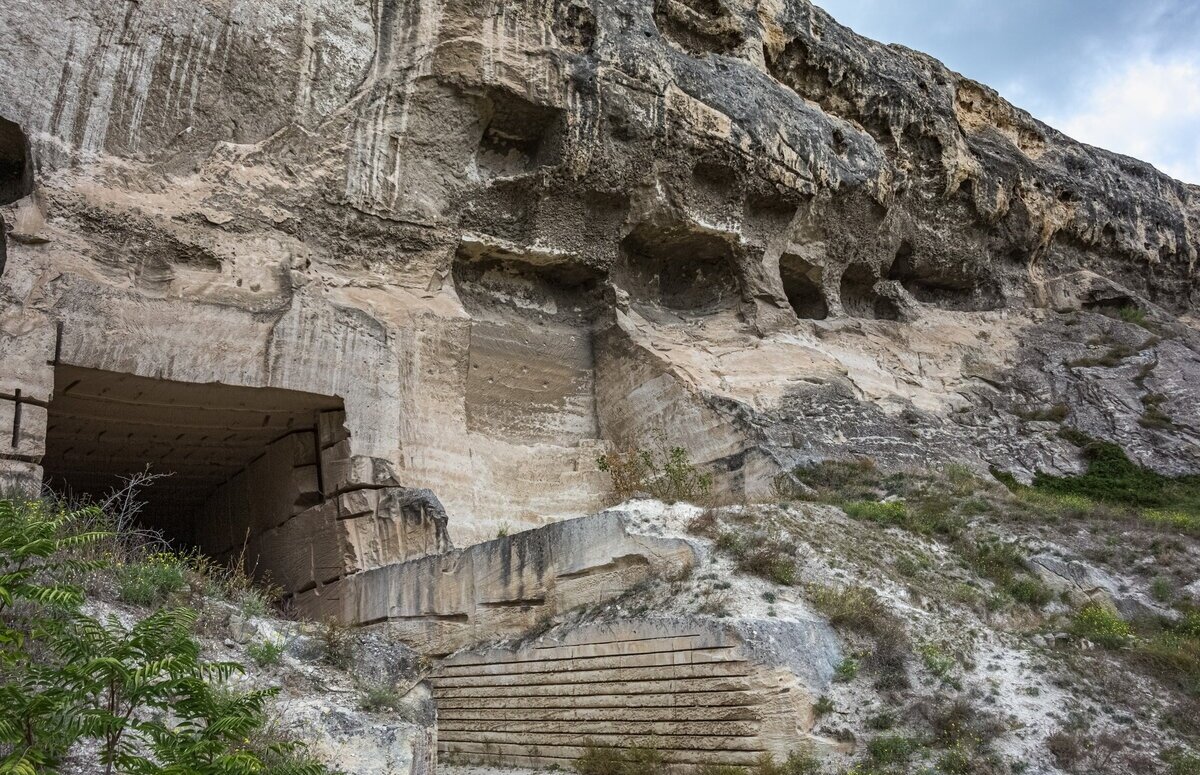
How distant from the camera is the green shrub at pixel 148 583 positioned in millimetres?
6621

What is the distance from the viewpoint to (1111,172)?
77.5ft

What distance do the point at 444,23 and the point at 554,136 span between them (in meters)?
1.96

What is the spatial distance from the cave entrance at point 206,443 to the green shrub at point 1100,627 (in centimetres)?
739

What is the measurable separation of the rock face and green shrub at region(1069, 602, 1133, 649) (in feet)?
13.7

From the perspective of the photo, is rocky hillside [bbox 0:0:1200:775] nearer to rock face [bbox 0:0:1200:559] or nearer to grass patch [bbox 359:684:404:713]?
rock face [bbox 0:0:1200:559]

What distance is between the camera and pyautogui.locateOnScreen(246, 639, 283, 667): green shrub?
21.4 feet

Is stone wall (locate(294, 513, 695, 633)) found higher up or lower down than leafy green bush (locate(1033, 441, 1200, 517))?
lower down

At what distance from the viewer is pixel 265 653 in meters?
6.54

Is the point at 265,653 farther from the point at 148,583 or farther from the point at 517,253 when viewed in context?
the point at 517,253

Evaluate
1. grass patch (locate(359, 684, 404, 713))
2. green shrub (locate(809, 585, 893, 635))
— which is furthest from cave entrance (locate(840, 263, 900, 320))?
grass patch (locate(359, 684, 404, 713))

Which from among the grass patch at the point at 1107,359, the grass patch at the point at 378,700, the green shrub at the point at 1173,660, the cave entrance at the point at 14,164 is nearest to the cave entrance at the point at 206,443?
the cave entrance at the point at 14,164

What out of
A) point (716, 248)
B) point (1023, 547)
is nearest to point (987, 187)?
point (716, 248)

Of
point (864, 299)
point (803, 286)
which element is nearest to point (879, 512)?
point (803, 286)

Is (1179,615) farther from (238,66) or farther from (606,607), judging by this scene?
(238,66)
